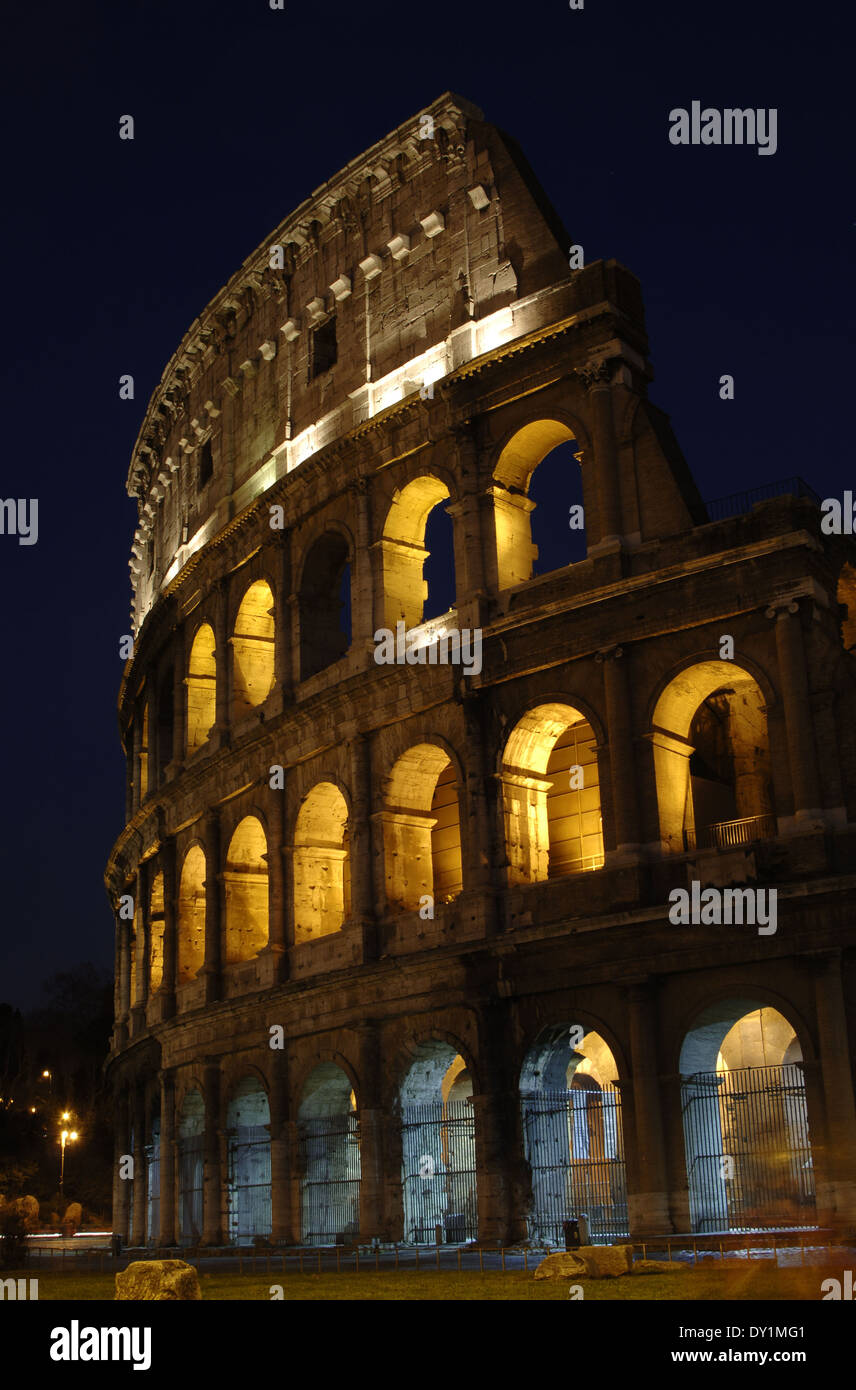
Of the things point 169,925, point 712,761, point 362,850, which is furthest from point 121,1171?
point 712,761

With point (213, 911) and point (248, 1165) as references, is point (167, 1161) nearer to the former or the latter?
point (248, 1165)

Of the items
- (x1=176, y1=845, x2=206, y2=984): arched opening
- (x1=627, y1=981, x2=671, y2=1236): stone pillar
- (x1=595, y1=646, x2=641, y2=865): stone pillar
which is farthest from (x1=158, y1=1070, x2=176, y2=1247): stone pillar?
(x1=595, y1=646, x2=641, y2=865): stone pillar

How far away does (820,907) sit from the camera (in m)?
17.5

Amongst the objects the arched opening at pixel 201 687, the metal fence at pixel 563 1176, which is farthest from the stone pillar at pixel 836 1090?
the arched opening at pixel 201 687

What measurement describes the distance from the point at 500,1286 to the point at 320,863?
12301mm

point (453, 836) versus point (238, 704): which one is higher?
point (238, 704)

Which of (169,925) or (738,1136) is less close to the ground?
(169,925)

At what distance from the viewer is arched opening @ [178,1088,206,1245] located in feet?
86.1

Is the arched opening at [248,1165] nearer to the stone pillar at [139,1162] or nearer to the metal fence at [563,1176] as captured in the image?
the stone pillar at [139,1162]

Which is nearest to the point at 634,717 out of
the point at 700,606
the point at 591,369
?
the point at 700,606

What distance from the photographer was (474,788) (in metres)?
21.4

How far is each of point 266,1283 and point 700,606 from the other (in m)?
9.91
